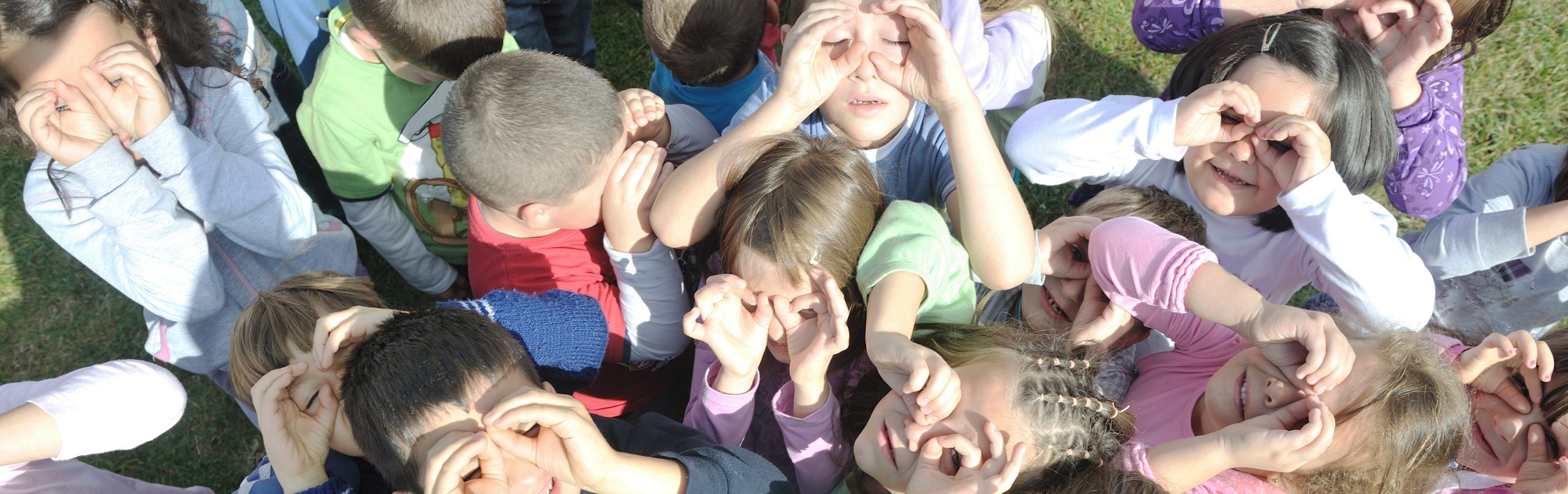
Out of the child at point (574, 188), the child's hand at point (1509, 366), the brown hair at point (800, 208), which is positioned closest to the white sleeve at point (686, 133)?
the child at point (574, 188)

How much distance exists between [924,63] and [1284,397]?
1.25 m

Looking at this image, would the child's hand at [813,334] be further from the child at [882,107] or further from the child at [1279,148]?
the child at [1279,148]

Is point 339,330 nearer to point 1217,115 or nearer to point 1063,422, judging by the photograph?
point 1063,422

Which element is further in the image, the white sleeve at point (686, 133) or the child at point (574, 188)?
the white sleeve at point (686, 133)

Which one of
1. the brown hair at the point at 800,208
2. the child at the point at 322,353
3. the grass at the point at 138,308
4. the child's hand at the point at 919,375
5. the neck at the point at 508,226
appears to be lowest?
the grass at the point at 138,308

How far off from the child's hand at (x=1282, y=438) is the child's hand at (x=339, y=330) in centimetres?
216

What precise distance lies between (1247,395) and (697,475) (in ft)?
4.61

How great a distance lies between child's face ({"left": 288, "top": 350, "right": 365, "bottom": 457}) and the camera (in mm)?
2266

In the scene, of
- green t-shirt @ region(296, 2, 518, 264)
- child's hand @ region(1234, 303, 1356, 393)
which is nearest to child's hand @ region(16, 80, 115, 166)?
green t-shirt @ region(296, 2, 518, 264)

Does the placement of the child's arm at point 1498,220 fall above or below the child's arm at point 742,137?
below

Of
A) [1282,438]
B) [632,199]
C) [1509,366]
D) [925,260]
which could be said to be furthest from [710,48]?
[1509,366]

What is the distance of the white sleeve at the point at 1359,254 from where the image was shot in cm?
227

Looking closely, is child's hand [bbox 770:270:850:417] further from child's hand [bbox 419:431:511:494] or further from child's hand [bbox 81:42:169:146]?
child's hand [bbox 81:42:169:146]

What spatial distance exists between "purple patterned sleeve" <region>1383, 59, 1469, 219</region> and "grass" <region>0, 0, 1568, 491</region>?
Answer: 4.32ft
